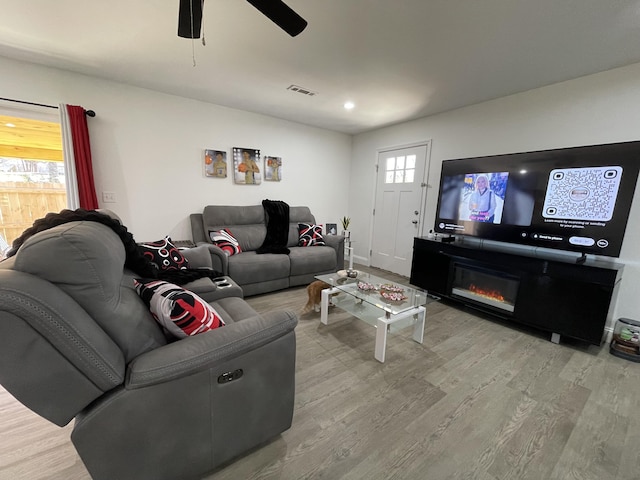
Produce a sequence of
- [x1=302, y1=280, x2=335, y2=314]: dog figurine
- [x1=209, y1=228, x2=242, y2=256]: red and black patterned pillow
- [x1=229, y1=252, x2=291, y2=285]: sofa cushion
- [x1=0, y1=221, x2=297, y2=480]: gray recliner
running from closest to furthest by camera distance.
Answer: [x1=0, y1=221, x2=297, y2=480]: gray recliner < [x1=302, y1=280, x2=335, y2=314]: dog figurine < [x1=229, y1=252, x2=291, y2=285]: sofa cushion < [x1=209, y1=228, x2=242, y2=256]: red and black patterned pillow

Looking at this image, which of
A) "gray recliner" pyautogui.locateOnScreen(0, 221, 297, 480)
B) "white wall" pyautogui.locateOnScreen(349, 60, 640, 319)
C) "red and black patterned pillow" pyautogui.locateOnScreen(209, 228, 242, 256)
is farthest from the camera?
"red and black patterned pillow" pyautogui.locateOnScreen(209, 228, 242, 256)

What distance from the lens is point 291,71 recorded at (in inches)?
95.3

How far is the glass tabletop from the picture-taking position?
6.79ft

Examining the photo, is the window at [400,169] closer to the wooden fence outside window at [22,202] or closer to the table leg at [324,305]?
the table leg at [324,305]

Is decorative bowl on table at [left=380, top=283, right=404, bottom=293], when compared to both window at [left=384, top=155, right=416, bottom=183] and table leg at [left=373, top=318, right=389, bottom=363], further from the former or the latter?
window at [left=384, top=155, right=416, bottom=183]

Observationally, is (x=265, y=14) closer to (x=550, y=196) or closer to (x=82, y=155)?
(x=82, y=155)

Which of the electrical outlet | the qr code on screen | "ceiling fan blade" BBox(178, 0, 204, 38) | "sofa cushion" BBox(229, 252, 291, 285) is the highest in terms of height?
"ceiling fan blade" BBox(178, 0, 204, 38)

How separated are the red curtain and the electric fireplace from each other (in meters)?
4.07

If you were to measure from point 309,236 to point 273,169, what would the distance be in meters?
1.21

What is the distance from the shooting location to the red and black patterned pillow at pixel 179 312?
1.08 m

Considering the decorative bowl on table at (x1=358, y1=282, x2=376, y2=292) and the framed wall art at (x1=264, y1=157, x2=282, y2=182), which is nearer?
the decorative bowl on table at (x1=358, y1=282, x2=376, y2=292)

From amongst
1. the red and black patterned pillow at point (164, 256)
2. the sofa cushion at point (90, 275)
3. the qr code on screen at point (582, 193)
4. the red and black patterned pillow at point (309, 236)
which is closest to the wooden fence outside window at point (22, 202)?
the red and black patterned pillow at point (164, 256)

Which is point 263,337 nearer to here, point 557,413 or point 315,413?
point 315,413

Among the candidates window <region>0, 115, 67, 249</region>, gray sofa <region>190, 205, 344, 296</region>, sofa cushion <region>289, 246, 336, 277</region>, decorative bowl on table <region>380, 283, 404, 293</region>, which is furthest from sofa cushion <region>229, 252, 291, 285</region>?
window <region>0, 115, 67, 249</region>
